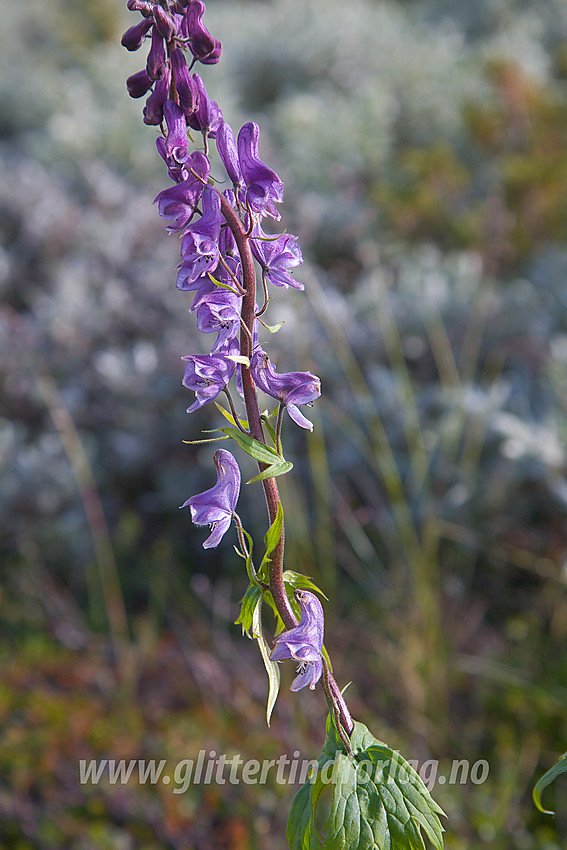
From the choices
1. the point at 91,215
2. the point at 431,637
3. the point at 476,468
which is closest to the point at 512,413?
the point at 476,468

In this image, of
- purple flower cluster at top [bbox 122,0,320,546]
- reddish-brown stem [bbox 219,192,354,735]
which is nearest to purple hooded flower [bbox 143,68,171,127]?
purple flower cluster at top [bbox 122,0,320,546]

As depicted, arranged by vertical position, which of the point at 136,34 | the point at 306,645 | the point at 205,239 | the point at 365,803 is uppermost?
the point at 136,34

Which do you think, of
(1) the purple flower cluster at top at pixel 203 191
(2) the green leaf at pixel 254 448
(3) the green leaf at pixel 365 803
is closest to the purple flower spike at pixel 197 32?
(1) the purple flower cluster at top at pixel 203 191

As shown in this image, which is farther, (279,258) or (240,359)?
(279,258)

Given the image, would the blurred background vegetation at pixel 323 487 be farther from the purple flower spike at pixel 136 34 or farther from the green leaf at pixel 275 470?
the green leaf at pixel 275 470

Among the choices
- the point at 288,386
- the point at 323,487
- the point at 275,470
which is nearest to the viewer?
the point at 275,470

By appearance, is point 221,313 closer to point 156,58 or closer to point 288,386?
point 288,386

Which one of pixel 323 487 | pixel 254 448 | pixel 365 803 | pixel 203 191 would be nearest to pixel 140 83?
pixel 203 191
